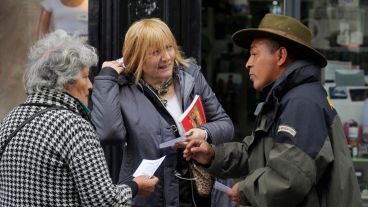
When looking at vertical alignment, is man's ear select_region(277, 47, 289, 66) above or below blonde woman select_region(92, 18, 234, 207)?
above

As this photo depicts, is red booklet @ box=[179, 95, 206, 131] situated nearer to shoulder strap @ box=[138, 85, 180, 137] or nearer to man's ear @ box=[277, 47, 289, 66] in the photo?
shoulder strap @ box=[138, 85, 180, 137]

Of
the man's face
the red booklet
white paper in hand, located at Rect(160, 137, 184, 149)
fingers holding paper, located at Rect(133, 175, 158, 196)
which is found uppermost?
the man's face

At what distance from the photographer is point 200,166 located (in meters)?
3.60

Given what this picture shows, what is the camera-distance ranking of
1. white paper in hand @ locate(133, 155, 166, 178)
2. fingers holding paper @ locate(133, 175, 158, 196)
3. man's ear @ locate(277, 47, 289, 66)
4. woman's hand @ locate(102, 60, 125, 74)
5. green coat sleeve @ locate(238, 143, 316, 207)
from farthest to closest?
woman's hand @ locate(102, 60, 125, 74)
white paper in hand @ locate(133, 155, 166, 178)
fingers holding paper @ locate(133, 175, 158, 196)
man's ear @ locate(277, 47, 289, 66)
green coat sleeve @ locate(238, 143, 316, 207)

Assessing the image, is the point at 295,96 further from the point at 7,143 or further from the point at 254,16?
the point at 254,16

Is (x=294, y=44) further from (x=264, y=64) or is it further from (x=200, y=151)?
(x=200, y=151)

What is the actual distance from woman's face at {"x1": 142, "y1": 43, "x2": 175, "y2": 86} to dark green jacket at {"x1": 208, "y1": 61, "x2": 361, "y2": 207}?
91 centimetres

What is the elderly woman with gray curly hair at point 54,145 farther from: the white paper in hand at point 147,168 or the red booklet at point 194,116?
the red booklet at point 194,116

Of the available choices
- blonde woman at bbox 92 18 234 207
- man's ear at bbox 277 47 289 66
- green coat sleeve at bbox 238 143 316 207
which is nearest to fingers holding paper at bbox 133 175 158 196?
blonde woman at bbox 92 18 234 207

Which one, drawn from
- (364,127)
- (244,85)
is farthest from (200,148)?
(244,85)

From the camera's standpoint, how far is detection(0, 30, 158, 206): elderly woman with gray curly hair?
290cm

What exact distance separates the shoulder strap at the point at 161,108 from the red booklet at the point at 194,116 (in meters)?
0.10

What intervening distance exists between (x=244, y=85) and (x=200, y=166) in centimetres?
444

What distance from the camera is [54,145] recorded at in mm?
2896
